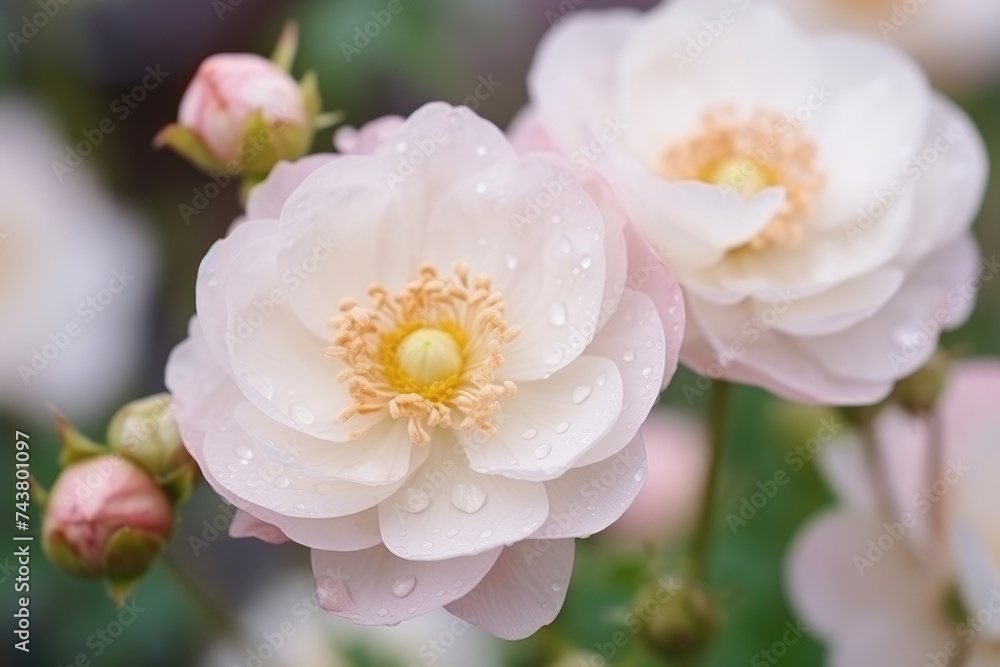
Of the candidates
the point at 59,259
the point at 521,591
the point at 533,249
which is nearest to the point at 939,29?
the point at 533,249

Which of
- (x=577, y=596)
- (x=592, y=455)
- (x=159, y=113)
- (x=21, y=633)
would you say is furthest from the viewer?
(x=159, y=113)

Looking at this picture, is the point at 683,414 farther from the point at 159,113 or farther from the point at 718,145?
the point at 159,113

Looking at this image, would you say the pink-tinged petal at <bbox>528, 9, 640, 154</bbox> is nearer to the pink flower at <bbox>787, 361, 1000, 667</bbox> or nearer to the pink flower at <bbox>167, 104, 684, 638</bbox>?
the pink flower at <bbox>167, 104, 684, 638</bbox>

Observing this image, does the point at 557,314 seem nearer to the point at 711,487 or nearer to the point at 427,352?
the point at 427,352

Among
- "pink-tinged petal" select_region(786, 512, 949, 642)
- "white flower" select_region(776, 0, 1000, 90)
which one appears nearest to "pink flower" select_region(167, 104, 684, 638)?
"pink-tinged petal" select_region(786, 512, 949, 642)

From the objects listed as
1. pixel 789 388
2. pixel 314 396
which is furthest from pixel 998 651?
pixel 314 396

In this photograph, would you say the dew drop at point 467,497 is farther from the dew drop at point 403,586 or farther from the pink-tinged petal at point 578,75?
the pink-tinged petal at point 578,75

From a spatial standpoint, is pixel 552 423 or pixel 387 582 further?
pixel 552 423
